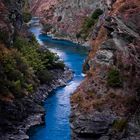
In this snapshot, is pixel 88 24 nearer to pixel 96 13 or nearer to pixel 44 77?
pixel 96 13

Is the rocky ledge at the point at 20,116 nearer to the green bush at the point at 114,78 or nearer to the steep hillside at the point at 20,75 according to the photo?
the steep hillside at the point at 20,75

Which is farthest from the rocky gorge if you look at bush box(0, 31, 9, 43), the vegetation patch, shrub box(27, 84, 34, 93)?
the vegetation patch

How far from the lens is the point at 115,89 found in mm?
85312

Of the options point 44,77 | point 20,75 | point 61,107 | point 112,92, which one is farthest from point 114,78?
point 44,77

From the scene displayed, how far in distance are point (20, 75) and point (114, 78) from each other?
995 inches

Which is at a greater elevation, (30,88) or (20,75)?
(20,75)

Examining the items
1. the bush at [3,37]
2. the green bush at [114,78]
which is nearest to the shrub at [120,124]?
the green bush at [114,78]

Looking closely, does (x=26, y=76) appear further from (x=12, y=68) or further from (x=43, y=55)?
(x=43, y=55)

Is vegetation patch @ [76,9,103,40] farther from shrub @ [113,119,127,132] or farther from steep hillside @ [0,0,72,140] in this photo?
shrub @ [113,119,127,132]

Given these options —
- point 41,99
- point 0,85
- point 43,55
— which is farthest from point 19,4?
point 0,85

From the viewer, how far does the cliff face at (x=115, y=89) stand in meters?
78.6

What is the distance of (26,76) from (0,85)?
16800mm

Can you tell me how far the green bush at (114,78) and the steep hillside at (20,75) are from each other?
54.5 feet

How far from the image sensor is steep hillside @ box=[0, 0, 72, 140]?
93.0 meters
